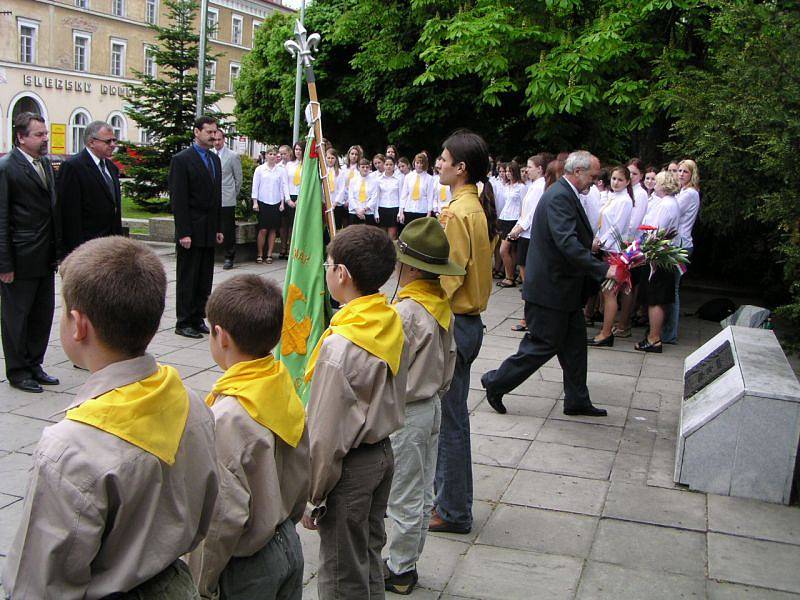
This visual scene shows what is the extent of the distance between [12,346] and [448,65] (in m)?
11.1

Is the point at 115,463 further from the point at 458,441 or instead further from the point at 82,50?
the point at 82,50

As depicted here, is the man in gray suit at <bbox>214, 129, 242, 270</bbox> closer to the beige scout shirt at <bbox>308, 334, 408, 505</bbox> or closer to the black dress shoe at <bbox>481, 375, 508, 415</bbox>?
the black dress shoe at <bbox>481, 375, 508, 415</bbox>

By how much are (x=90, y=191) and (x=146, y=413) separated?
6.36 metres

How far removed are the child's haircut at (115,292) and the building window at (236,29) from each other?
56.2 metres

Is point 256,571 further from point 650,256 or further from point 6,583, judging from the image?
point 650,256

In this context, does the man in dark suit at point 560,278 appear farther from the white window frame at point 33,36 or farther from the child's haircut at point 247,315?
the white window frame at point 33,36

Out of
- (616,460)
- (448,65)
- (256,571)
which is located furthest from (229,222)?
(256,571)

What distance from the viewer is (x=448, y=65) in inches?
634

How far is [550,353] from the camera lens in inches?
264

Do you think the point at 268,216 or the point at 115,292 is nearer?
the point at 115,292

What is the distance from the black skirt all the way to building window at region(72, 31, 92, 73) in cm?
3539

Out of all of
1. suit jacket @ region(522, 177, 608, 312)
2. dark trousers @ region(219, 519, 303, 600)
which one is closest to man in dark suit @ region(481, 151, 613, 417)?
suit jacket @ region(522, 177, 608, 312)

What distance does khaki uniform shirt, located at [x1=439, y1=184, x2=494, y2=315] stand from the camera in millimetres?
4539

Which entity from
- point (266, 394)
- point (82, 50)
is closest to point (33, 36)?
point (82, 50)
